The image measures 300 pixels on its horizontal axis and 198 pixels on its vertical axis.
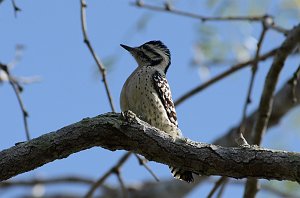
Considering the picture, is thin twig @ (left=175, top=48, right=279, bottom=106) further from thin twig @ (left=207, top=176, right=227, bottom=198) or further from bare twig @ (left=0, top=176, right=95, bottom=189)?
bare twig @ (left=0, top=176, right=95, bottom=189)

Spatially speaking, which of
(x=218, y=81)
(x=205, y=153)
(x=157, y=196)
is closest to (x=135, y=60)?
(x=218, y=81)

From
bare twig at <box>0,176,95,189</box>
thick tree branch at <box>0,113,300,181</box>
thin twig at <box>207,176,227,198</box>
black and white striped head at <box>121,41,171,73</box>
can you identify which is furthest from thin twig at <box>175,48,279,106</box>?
thick tree branch at <box>0,113,300,181</box>

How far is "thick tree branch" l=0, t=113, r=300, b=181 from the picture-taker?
13.6 feet

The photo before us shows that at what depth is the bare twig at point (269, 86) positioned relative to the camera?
5898 millimetres

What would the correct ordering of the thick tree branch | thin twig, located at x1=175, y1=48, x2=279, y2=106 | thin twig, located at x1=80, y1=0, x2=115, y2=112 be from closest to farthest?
the thick tree branch
thin twig, located at x1=80, y1=0, x2=115, y2=112
thin twig, located at x1=175, y1=48, x2=279, y2=106

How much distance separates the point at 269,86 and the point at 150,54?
1.51 metres

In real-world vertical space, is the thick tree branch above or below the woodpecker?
below

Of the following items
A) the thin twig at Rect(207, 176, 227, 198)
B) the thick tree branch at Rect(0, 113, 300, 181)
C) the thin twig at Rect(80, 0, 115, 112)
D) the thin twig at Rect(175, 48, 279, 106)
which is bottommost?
the thick tree branch at Rect(0, 113, 300, 181)

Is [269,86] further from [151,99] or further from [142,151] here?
[142,151]

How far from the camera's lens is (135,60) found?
7.11m

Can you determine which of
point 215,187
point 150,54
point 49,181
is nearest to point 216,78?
point 150,54

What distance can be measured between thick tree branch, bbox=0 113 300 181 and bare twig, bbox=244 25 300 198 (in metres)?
1.74

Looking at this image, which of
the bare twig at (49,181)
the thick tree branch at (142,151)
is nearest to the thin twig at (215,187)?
the thick tree branch at (142,151)

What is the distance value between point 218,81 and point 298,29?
1341mm
